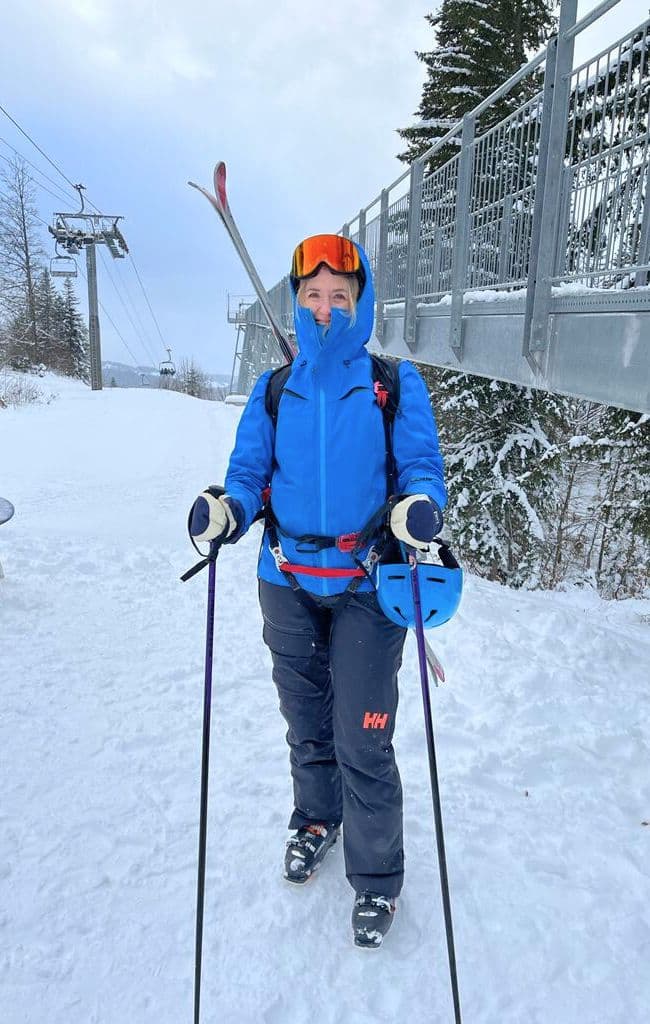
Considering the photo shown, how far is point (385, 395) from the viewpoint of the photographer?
6.91ft

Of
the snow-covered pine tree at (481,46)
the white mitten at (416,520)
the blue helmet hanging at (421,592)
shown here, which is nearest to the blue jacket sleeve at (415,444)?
the white mitten at (416,520)

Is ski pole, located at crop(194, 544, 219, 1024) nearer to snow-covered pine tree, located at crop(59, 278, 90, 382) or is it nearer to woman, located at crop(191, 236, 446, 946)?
woman, located at crop(191, 236, 446, 946)

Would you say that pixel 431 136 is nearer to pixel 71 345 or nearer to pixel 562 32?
pixel 562 32

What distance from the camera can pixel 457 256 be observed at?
5.16 meters

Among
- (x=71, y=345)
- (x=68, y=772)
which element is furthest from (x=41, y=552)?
(x=71, y=345)

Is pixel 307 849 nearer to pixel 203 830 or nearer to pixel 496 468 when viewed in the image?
pixel 203 830

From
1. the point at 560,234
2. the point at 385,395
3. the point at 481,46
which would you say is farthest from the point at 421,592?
the point at 481,46

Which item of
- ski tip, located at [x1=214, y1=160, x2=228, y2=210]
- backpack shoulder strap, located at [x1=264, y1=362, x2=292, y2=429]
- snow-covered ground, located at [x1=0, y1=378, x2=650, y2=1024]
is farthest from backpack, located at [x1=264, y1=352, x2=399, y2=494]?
ski tip, located at [x1=214, y1=160, x2=228, y2=210]

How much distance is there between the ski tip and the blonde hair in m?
1.89

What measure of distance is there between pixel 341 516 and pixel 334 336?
61 cm

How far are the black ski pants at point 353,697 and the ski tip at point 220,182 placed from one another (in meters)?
2.58

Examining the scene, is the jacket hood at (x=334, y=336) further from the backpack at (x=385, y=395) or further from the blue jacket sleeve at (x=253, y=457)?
the blue jacket sleeve at (x=253, y=457)

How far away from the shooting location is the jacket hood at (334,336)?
6.98 ft

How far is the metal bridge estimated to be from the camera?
2895mm
